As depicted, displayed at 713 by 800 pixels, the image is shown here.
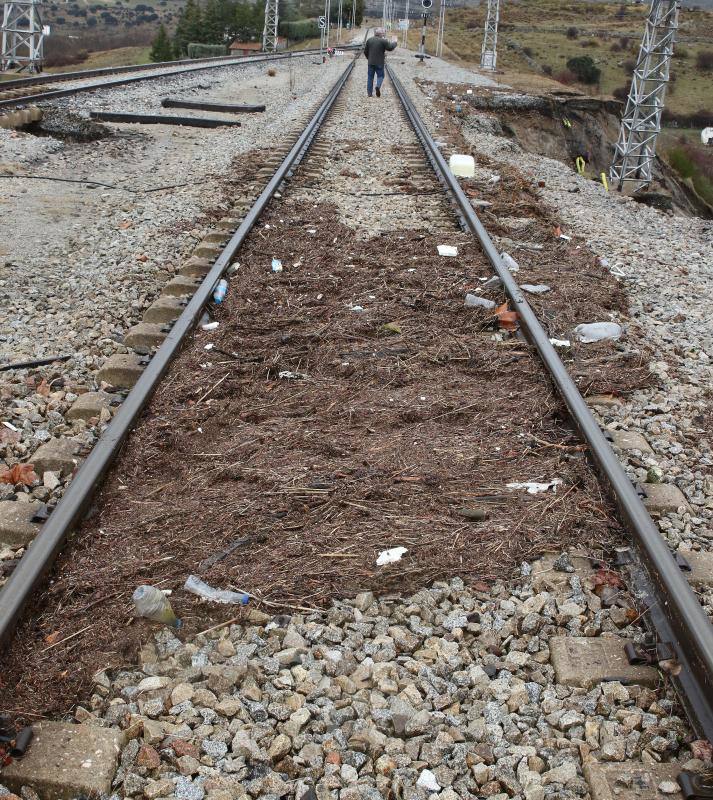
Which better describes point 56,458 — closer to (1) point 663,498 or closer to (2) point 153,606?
(2) point 153,606

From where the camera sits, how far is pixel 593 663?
275 cm

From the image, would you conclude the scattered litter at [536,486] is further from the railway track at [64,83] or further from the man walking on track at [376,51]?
the man walking on track at [376,51]

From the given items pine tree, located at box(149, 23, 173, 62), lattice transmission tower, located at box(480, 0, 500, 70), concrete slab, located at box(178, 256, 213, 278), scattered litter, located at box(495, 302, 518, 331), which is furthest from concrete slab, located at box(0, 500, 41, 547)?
pine tree, located at box(149, 23, 173, 62)

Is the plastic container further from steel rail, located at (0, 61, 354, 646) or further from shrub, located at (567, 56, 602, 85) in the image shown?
shrub, located at (567, 56, 602, 85)

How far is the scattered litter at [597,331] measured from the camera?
224 inches

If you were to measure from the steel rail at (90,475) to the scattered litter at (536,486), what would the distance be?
1.91 meters

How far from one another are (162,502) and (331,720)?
147 cm

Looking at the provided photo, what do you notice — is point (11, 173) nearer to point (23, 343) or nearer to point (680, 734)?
point (23, 343)

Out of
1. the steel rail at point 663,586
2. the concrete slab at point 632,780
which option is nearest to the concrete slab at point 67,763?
the concrete slab at point 632,780

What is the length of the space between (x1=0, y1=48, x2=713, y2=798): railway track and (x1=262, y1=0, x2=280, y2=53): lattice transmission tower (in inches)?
2036

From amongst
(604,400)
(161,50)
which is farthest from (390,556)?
(161,50)

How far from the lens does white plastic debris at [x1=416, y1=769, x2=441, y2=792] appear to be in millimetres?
2318

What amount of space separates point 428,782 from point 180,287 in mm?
4789

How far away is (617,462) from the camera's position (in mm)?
3793
